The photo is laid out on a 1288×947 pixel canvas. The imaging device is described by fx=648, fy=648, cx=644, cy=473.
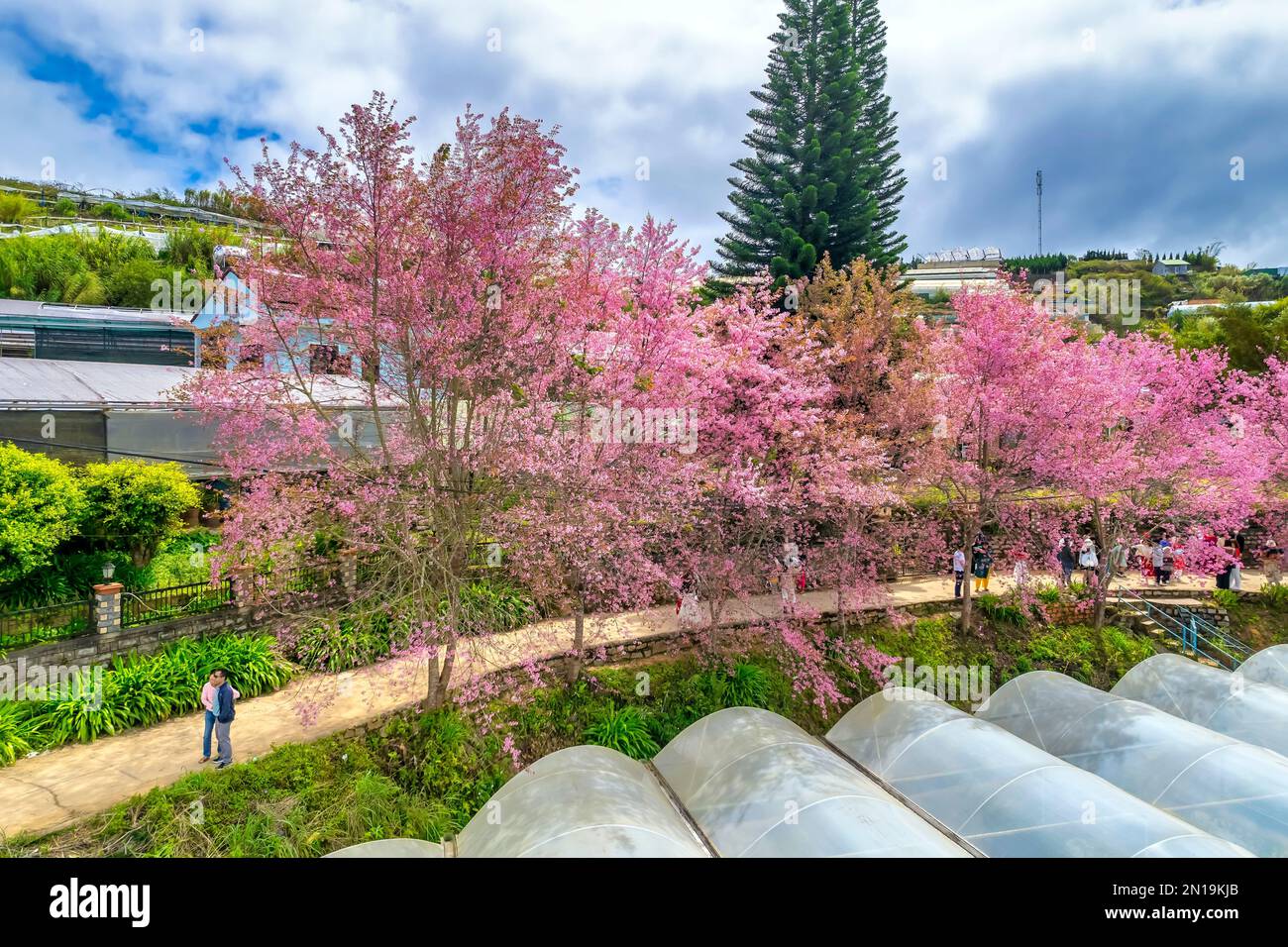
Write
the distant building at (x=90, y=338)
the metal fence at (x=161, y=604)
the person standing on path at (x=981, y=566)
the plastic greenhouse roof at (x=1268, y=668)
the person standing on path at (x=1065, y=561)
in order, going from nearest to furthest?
the metal fence at (x=161, y=604) → the plastic greenhouse roof at (x=1268, y=668) → the person standing on path at (x=1065, y=561) → the person standing on path at (x=981, y=566) → the distant building at (x=90, y=338)

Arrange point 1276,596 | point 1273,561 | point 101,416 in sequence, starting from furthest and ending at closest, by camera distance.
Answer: point 1273,561 < point 1276,596 < point 101,416

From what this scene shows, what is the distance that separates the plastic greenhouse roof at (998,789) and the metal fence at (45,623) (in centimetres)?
1049

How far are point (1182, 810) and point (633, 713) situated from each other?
6.91m

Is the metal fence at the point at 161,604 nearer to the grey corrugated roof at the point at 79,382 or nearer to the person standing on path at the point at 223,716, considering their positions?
the person standing on path at the point at 223,716

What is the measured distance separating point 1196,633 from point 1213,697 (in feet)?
12.9

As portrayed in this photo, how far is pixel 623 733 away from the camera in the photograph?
30.6 feet

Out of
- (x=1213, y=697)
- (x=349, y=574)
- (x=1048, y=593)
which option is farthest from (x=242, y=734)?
(x=1213, y=697)

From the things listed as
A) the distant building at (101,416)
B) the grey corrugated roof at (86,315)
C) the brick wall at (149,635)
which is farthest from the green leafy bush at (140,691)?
the grey corrugated roof at (86,315)

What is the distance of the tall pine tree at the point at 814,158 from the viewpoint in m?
19.0

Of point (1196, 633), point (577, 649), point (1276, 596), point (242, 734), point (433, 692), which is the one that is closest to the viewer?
point (242, 734)

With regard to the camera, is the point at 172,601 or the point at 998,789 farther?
the point at 172,601

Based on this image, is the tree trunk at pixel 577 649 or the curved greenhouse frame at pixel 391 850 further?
the tree trunk at pixel 577 649

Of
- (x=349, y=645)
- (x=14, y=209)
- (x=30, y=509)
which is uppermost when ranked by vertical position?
(x=14, y=209)

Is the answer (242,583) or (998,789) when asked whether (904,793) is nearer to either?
(998,789)
